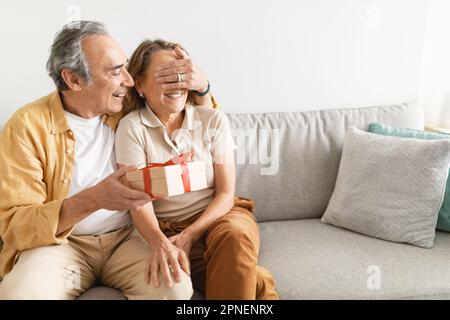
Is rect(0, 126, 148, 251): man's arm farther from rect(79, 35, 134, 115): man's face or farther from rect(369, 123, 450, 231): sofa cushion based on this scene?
rect(369, 123, 450, 231): sofa cushion

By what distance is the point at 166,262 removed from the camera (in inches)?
61.1

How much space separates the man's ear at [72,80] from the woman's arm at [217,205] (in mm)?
547

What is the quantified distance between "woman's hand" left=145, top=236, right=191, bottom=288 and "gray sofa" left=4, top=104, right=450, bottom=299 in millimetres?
170

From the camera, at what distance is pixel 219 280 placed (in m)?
1.56

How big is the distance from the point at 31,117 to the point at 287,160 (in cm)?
105

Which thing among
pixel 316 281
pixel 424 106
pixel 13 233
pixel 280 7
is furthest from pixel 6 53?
pixel 424 106

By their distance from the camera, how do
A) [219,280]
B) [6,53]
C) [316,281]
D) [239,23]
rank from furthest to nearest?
[239,23]
[6,53]
[316,281]
[219,280]

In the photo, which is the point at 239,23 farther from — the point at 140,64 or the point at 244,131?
the point at 140,64

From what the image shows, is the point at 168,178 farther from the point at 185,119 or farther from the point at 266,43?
the point at 266,43

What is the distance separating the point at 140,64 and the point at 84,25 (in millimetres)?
226

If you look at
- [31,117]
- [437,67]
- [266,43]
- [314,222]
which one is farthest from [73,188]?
[437,67]

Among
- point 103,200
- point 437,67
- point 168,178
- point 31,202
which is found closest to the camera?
point 168,178

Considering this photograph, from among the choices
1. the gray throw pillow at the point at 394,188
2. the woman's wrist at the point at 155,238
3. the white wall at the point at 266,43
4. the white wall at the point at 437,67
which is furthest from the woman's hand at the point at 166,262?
the white wall at the point at 437,67

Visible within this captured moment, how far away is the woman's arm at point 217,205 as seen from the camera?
5.60ft
